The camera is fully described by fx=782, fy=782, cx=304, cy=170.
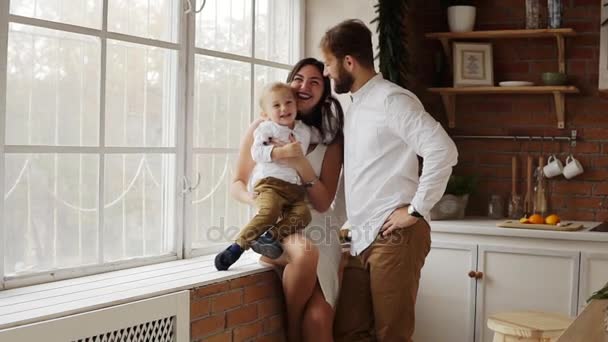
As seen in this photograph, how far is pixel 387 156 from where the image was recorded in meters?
3.06

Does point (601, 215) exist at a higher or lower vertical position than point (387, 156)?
lower

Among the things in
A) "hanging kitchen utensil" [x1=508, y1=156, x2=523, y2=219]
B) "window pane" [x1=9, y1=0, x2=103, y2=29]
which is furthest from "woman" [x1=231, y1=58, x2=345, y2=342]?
"hanging kitchen utensil" [x1=508, y1=156, x2=523, y2=219]

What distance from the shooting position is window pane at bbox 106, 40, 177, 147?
9.53ft

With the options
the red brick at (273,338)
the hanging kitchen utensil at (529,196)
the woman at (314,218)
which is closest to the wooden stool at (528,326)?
the woman at (314,218)

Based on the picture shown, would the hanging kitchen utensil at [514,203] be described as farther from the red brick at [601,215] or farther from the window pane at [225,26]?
the window pane at [225,26]

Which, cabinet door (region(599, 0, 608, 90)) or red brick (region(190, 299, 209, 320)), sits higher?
cabinet door (region(599, 0, 608, 90))

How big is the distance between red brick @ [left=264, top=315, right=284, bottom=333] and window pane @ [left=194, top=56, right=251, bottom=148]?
79cm

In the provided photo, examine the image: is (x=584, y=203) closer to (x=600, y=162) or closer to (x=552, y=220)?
(x=600, y=162)

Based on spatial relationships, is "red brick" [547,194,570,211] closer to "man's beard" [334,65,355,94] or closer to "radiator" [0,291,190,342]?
"man's beard" [334,65,355,94]

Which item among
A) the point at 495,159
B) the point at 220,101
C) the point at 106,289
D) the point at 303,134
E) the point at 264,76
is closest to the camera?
the point at 106,289

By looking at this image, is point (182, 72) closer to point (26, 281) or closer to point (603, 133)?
point (26, 281)

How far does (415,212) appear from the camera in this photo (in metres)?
2.98

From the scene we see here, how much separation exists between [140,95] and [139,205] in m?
0.43

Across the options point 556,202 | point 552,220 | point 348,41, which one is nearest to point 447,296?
point 552,220
